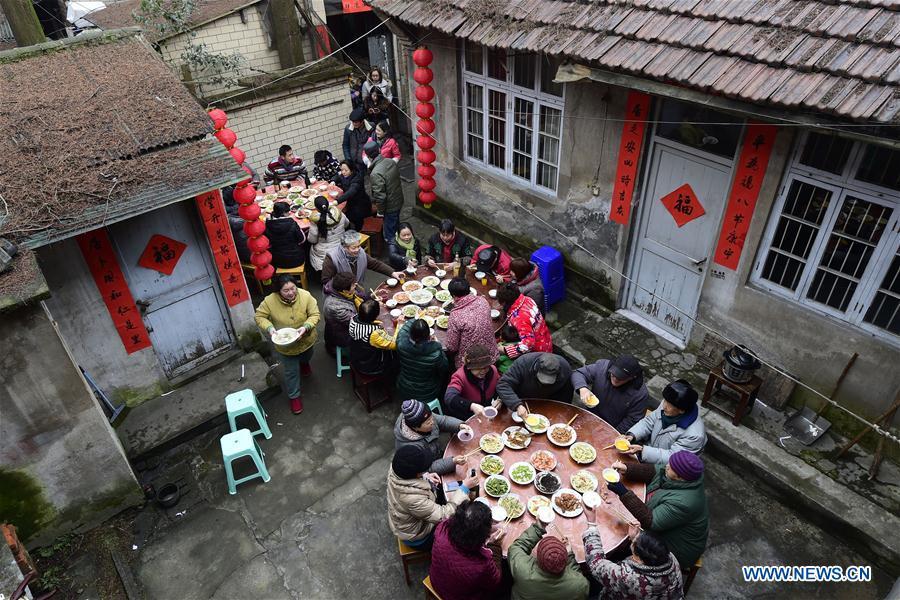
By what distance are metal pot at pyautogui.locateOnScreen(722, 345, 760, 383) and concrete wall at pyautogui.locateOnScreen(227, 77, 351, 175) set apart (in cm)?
1149

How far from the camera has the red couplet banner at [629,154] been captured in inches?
328

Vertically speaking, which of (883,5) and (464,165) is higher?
(883,5)

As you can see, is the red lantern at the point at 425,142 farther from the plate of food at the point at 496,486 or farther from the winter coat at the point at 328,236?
the plate of food at the point at 496,486

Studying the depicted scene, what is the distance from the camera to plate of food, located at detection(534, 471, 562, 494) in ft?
19.6

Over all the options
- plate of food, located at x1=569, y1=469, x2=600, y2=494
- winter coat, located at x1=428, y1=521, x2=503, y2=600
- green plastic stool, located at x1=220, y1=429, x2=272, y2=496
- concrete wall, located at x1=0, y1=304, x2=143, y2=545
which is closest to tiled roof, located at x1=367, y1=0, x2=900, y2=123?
plate of food, located at x1=569, y1=469, x2=600, y2=494

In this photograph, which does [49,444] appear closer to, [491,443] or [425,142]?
[491,443]

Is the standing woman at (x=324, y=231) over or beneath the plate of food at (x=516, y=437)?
over

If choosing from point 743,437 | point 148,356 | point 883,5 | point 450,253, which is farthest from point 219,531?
point 883,5

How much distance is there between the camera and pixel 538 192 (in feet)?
34.5

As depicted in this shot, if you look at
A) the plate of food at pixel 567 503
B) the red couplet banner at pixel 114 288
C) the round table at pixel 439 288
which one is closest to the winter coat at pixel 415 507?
the plate of food at pixel 567 503

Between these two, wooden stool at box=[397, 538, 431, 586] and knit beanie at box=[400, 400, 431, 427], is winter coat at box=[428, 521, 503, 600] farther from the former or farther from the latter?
knit beanie at box=[400, 400, 431, 427]

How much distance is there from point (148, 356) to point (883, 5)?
10125 mm

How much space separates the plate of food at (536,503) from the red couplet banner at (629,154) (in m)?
4.91

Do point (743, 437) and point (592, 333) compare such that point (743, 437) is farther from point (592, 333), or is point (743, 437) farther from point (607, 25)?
point (607, 25)
